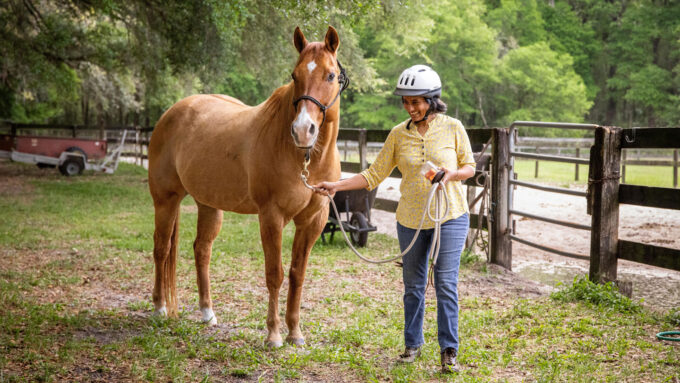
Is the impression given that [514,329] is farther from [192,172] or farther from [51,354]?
[51,354]

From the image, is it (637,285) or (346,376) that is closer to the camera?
(346,376)

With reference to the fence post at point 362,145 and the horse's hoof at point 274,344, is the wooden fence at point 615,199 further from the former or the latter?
the fence post at point 362,145

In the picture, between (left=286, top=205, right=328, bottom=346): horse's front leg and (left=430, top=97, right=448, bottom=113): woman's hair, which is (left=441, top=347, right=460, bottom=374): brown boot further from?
(left=430, top=97, right=448, bottom=113): woman's hair

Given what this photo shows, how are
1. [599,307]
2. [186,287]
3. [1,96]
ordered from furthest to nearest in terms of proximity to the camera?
[1,96], [186,287], [599,307]

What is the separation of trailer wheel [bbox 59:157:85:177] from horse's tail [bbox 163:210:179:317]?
14.2 meters

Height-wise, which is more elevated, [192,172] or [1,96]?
[1,96]

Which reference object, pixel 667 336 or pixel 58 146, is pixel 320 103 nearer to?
pixel 667 336

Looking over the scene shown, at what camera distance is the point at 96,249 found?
7605mm

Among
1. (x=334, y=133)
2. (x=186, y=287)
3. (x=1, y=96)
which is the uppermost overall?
(x=1, y=96)

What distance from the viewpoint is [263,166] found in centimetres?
404

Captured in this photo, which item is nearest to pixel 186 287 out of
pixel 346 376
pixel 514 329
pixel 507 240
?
pixel 346 376

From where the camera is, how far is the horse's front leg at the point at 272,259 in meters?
4.00

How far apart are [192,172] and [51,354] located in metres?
1.69

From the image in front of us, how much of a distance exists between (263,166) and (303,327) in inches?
56.1
